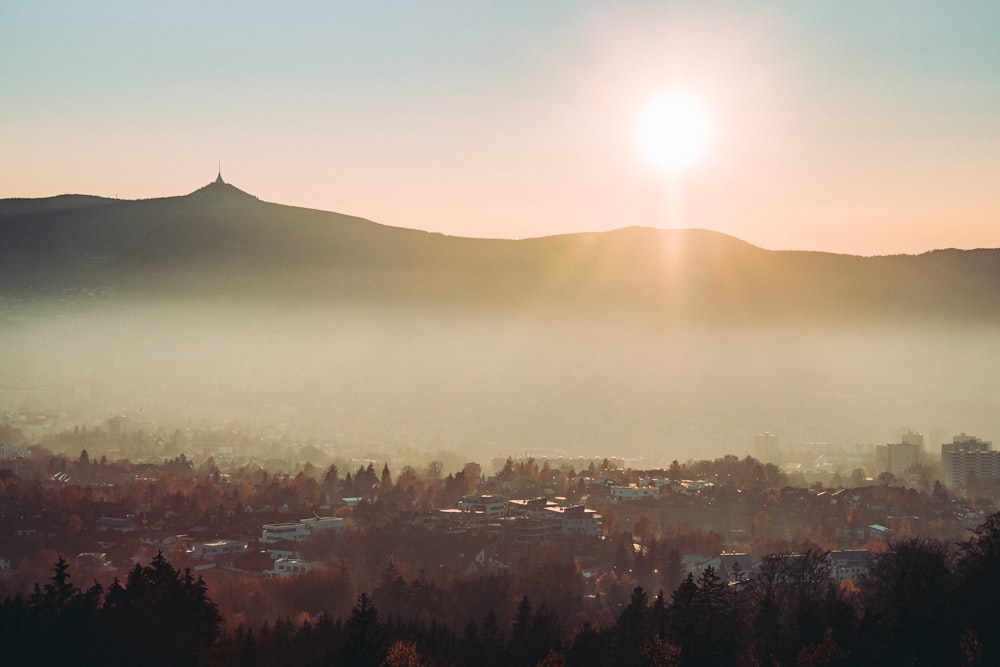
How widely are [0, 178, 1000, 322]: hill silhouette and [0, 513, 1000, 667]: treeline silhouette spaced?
121m

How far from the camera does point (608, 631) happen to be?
96.6 ft

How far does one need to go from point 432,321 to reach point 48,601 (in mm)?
133303

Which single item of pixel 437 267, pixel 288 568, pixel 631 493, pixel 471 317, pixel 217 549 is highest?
pixel 437 267

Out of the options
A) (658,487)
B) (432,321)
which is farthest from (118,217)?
(658,487)

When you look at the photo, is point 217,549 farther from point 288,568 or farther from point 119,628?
point 119,628

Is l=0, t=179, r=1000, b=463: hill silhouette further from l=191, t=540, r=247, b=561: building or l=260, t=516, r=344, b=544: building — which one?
l=191, t=540, r=247, b=561: building

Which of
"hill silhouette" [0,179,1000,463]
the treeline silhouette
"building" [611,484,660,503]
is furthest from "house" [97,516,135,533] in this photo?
"hill silhouette" [0,179,1000,463]

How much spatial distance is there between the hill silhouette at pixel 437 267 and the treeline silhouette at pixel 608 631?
121 m

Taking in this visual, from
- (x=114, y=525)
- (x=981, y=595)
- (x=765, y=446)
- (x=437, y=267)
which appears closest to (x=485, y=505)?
(x=114, y=525)

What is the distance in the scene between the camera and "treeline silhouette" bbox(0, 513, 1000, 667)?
25.8 metres

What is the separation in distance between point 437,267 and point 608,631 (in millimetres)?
126317

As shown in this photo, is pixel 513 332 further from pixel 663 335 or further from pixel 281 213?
pixel 281 213

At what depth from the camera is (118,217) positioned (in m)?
153

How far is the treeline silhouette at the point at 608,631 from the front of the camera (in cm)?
2578
